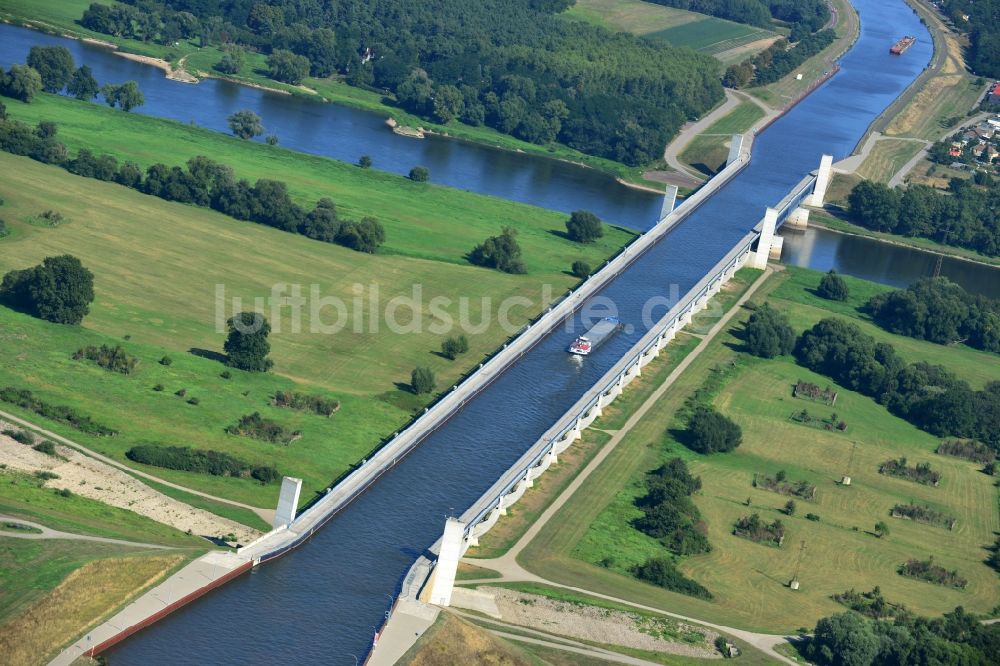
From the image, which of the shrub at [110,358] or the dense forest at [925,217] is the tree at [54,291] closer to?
the shrub at [110,358]

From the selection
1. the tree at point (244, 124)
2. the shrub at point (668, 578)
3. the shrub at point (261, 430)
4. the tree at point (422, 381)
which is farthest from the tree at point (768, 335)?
the tree at point (244, 124)

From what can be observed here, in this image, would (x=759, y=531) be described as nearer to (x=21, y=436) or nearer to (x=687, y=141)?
(x=21, y=436)

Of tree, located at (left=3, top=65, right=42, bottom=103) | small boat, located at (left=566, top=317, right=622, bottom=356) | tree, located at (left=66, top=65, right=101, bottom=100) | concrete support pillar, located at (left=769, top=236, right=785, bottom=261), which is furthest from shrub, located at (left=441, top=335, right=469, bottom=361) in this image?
tree, located at (left=66, top=65, right=101, bottom=100)

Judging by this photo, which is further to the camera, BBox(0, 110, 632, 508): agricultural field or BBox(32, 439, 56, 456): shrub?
BBox(0, 110, 632, 508): agricultural field

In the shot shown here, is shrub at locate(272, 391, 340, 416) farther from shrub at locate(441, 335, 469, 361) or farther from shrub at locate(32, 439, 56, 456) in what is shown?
shrub at locate(32, 439, 56, 456)

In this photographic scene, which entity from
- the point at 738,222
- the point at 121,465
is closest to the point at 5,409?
the point at 121,465

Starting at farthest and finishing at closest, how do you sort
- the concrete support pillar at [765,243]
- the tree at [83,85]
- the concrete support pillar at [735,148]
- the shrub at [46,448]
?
the concrete support pillar at [735,148]
the tree at [83,85]
the concrete support pillar at [765,243]
the shrub at [46,448]

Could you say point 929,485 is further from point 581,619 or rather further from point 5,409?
point 5,409
